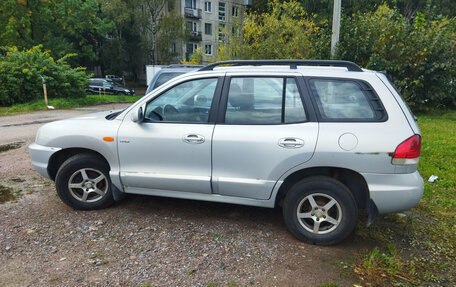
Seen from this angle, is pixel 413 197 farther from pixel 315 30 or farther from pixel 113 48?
pixel 113 48

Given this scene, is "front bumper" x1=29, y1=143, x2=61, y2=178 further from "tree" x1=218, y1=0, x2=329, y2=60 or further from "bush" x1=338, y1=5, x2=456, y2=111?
"tree" x1=218, y1=0, x2=329, y2=60

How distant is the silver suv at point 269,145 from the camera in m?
3.22

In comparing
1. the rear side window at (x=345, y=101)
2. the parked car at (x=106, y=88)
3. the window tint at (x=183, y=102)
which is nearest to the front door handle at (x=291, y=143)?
the rear side window at (x=345, y=101)

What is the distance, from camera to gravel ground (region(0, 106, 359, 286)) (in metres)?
2.90

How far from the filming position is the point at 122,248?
3.36 m

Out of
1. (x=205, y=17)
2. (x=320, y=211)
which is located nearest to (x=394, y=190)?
(x=320, y=211)

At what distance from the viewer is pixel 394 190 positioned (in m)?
3.18

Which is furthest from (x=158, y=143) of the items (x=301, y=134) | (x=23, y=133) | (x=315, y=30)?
(x=315, y=30)

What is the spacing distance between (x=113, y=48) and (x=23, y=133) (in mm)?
32494

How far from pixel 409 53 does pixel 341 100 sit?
34.0 feet

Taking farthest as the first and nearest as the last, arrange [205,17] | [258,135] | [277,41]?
[205,17] < [277,41] < [258,135]

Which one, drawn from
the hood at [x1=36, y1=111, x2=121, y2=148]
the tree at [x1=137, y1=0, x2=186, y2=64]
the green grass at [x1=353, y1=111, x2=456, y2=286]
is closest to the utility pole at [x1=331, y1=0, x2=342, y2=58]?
the green grass at [x1=353, y1=111, x2=456, y2=286]

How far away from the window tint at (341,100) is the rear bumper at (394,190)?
60 cm

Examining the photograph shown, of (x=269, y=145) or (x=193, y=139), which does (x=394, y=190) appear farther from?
(x=193, y=139)
